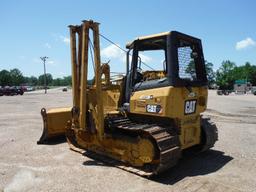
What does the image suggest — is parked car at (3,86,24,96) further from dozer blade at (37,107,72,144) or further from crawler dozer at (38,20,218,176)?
crawler dozer at (38,20,218,176)

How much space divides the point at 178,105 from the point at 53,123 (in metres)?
4.45

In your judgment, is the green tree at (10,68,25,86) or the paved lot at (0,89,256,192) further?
the green tree at (10,68,25,86)

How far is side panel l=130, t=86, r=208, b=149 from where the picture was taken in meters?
5.78

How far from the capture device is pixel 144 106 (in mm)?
6203

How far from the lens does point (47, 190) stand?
5.16 m

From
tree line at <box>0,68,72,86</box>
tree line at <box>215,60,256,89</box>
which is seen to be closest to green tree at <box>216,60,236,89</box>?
tree line at <box>215,60,256,89</box>

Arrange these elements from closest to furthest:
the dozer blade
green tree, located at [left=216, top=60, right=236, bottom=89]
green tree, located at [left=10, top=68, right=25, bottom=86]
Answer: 1. the dozer blade
2. green tree, located at [left=216, top=60, right=236, bottom=89]
3. green tree, located at [left=10, top=68, right=25, bottom=86]

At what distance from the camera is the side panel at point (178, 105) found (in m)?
5.78

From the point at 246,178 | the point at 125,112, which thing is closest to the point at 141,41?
the point at 125,112

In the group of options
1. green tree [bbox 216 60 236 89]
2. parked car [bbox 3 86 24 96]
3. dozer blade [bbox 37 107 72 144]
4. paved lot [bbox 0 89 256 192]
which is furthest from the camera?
green tree [bbox 216 60 236 89]

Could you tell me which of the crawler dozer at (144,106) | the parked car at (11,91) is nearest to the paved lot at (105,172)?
the crawler dozer at (144,106)

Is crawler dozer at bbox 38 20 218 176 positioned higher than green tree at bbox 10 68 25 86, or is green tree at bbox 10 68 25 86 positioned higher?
green tree at bbox 10 68 25 86

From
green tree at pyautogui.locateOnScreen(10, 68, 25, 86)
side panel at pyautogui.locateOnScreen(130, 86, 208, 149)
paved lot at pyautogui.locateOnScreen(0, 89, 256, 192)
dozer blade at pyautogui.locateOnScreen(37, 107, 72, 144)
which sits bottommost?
paved lot at pyautogui.locateOnScreen(0, 89, 256, 192)

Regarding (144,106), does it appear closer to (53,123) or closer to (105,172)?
(105,172)
